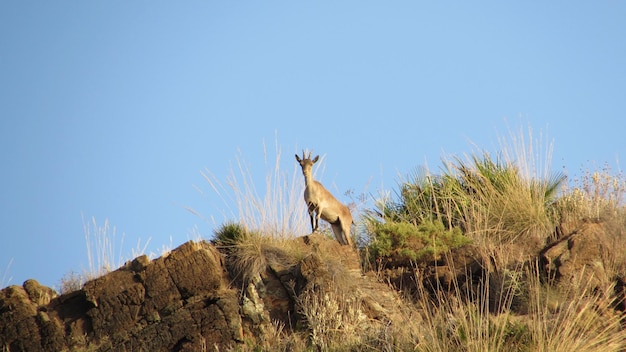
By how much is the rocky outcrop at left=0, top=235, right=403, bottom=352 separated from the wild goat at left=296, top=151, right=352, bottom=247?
2520 mm

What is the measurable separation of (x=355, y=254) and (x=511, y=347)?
18.4 feet

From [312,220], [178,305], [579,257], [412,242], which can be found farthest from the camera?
[312,220]

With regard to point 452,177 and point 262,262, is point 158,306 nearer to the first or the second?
point 262,262

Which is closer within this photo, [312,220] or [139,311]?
[139,311]

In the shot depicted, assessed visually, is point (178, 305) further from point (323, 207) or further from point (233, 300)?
point (323, 207)

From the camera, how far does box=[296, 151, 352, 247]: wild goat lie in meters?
16.9

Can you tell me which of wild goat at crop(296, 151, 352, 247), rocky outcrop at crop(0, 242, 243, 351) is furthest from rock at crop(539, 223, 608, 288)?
rocky outcrop at crop(0, 242, 243, 351)

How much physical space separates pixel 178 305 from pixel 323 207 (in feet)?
13.7

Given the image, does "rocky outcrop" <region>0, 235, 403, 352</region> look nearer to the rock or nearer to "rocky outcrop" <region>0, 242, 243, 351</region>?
"rocky outcrop" <region>0, 242, 243, 351</region>

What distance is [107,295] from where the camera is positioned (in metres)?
13.9

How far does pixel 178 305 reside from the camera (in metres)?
13.8

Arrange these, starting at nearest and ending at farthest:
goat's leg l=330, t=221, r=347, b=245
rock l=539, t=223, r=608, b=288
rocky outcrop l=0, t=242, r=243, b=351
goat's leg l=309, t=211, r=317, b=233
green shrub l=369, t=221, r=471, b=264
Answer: rock l=539, t=223, r=608, b=288, rocky outcrop l=0, t=242, r=243, b=351, green shrub l=369, t=221, r=471, b=264, goat's leg l=309, t=211, r=317, b=233, goat's leg l=330, t=221, r=347, b=245

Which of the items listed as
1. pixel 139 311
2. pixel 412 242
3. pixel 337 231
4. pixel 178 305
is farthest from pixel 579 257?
pixel 139 311

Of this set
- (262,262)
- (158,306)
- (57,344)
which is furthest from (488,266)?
(57,344)
